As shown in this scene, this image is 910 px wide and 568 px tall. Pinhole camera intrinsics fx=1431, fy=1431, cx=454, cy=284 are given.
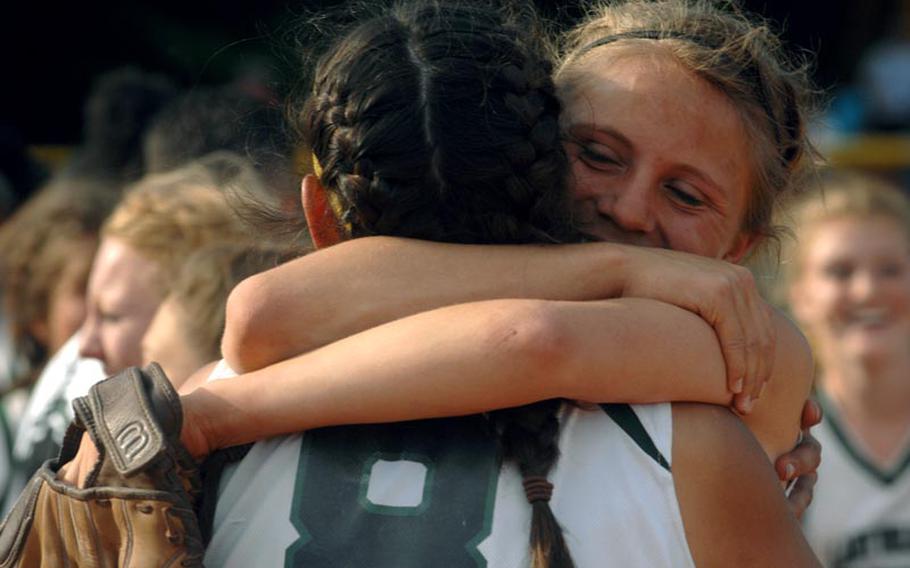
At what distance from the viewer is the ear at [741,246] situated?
7.02 ft

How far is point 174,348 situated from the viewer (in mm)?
2830

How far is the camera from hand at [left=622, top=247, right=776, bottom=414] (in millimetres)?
1674

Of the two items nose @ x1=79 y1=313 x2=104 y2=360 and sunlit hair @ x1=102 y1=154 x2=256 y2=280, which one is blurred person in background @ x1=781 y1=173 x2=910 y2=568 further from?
nose @ x1=79 y1=313 x2=104 y2=360

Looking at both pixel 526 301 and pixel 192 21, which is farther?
pixel 192 21

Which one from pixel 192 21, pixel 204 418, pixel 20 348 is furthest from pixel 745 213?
pixel 192 21

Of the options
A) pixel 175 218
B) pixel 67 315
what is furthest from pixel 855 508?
pixel 67 315

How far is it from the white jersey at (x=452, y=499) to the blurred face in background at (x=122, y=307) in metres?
1.72

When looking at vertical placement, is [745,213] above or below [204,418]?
below

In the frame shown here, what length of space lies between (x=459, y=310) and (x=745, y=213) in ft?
2.16

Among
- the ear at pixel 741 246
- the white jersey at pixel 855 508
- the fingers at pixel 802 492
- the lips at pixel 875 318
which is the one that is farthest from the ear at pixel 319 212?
the lips at pixel 875 318

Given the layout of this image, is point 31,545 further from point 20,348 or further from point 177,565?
point 20,348

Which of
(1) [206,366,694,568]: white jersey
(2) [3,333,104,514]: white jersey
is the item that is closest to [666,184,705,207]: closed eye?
(1) [206,366,694,568]: white jersey

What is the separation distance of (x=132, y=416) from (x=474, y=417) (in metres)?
0.38

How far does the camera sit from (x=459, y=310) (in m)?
1.61
